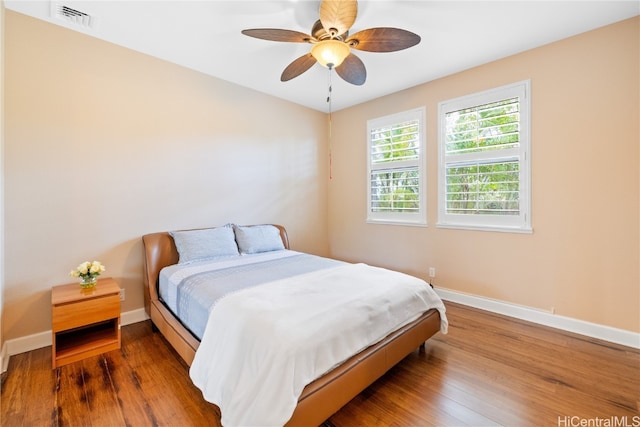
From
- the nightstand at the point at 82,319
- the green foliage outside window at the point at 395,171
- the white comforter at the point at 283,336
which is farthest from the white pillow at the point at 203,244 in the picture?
the green foliage outside window at the point at 395,171

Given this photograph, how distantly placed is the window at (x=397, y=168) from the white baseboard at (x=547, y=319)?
106 cm

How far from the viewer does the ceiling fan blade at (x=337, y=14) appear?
176cm

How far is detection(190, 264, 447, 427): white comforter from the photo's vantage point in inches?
51.2

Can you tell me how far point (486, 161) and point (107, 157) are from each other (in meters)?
3.99

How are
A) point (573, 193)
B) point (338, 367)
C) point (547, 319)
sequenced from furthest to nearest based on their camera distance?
1. point (547, 319)
2. point (573, 193)
3. point (338, 367)

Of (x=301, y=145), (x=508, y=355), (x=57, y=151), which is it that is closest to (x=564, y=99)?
(x=508, y=355)

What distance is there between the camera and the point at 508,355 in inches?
88.9

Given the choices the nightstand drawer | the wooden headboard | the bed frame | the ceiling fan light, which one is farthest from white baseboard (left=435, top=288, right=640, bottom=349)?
the nightstand drawer

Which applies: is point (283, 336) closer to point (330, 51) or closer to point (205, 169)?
point (330, 51)

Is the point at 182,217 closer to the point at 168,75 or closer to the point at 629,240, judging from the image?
the point at 168,75

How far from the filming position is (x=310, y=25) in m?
2.44

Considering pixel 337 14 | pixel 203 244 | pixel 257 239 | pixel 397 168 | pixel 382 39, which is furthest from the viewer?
pixel 397 168

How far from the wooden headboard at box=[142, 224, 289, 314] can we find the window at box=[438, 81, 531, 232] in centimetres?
320

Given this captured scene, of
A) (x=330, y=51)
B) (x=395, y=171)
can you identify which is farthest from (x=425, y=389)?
(x=395, y=171)
